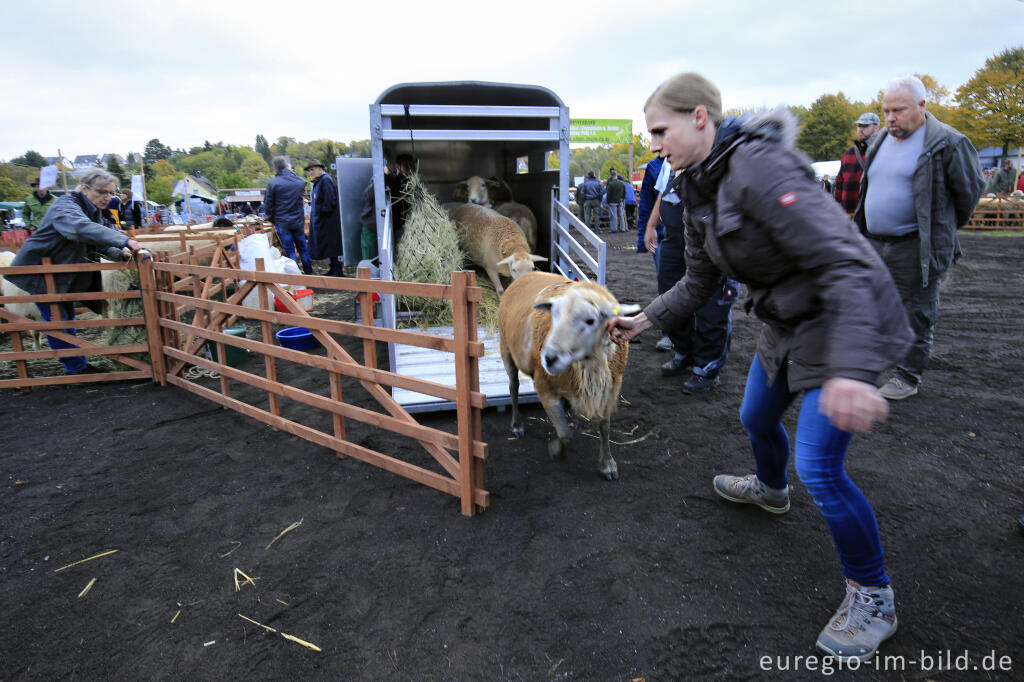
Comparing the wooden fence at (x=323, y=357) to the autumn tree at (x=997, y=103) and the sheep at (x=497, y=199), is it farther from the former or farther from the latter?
the autumn tree at (x=997, y=103)

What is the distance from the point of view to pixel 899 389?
4363mm

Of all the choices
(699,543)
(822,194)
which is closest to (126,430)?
(699,543)

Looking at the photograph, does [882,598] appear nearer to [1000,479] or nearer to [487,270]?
[1000,479]

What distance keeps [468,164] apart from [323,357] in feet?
18.5

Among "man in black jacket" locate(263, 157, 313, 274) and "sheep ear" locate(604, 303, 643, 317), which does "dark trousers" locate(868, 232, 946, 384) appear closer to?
"sheep ear" locate(604, 303, 643, 317)

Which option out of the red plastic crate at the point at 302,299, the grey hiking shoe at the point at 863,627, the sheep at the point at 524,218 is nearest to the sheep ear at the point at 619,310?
the grey hiking shoe at the point at 863,627

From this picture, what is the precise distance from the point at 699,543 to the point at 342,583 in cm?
174

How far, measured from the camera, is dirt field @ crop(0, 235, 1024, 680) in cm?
214

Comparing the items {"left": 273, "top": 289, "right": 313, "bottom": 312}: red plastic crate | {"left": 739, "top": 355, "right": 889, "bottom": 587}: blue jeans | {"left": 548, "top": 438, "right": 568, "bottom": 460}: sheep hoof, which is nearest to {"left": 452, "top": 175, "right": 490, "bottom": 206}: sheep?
{"left": 273, "top": 289, "right": 313, "bottom": 312}: red plastic crate

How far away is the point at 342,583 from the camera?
257 centimetres

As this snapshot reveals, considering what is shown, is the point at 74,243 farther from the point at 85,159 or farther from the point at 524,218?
the point at 85,159

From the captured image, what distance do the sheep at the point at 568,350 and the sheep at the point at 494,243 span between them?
1625 millimetres

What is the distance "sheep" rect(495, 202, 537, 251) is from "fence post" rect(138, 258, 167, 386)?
3.84 m

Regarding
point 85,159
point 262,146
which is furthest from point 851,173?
point 262,146
